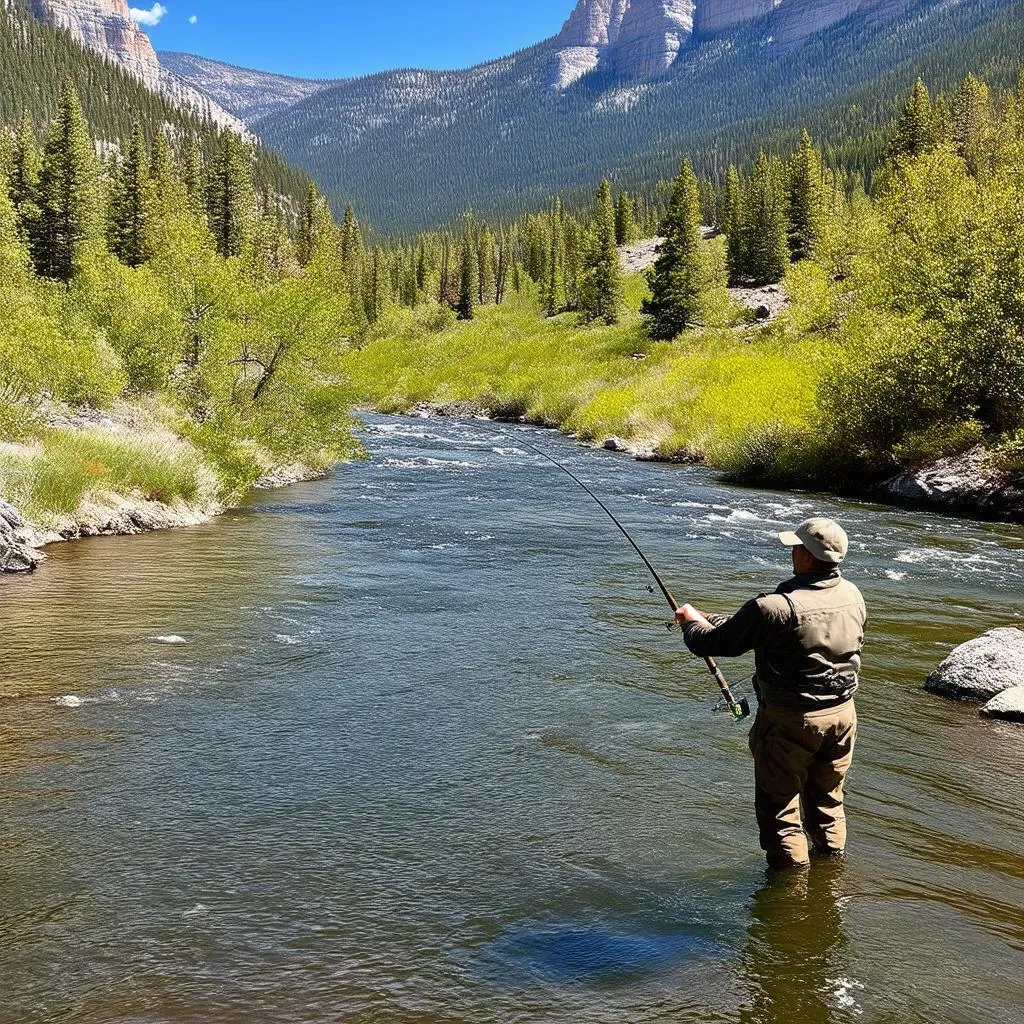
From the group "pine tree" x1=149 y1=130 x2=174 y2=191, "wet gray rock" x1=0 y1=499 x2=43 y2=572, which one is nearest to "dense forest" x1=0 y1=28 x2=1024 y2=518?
"wet gray rock" x1=0 y1=499 x2=43 y2=572

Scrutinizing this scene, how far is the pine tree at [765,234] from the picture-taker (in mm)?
72938

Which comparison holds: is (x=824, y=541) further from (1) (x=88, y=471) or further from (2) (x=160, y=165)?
(2) (x=160, y=165)

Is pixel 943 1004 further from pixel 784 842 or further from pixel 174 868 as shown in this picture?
pixel 174 868

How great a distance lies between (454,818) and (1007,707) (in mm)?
5232

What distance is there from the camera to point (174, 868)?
5.75 meters

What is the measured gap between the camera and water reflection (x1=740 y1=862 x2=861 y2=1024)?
4.48 metres

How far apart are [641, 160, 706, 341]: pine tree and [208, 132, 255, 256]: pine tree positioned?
35504 mm

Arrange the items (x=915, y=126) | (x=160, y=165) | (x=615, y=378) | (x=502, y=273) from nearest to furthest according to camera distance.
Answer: (x=615, y=378), (x=915, y=126), (x=160, y=165), (x=502, y=273)

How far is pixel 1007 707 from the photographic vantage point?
8.62 meters

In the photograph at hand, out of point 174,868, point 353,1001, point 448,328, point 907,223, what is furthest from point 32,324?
point 448,328

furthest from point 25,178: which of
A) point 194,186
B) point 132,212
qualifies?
point 194,186

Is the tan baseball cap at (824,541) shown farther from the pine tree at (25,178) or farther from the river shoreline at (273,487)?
the pine tree at (25,178)

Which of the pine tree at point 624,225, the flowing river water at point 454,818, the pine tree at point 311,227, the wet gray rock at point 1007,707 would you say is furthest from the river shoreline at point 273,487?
the pine tree at point 311,227

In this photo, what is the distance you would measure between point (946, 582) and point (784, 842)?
1005 centimetres
